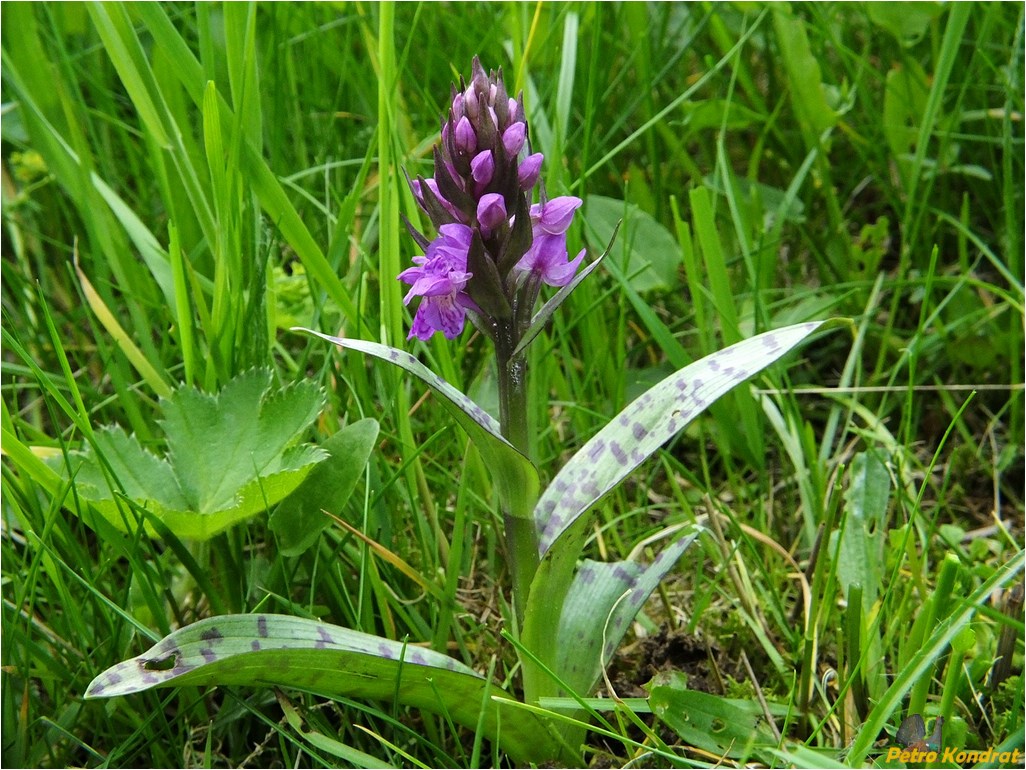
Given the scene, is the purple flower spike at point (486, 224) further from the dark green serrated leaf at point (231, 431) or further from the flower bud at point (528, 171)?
the dark green serrated leaf at point (231, 431)

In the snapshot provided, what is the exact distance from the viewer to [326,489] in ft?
5.34

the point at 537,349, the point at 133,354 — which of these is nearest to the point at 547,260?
the point at 537,349

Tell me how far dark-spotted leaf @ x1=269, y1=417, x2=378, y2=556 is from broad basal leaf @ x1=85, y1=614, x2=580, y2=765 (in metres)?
0.23

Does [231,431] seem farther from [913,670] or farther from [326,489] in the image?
[913,670]

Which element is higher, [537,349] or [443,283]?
[443,283]

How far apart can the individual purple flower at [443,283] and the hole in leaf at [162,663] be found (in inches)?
21.6

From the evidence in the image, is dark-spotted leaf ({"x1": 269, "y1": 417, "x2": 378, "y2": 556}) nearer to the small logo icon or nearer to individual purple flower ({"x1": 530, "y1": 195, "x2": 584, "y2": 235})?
individual purple flower ({"x1": 530, "y1": 195, "x2": 584, "y2": 235})

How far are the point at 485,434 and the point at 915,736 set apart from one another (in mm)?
720

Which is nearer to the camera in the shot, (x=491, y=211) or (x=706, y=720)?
(x=491, y=211)

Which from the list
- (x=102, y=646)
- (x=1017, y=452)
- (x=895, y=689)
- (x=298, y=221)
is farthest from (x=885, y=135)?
(x=102, y=646)

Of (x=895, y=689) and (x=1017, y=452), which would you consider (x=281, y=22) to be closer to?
(x=1017, y=452)

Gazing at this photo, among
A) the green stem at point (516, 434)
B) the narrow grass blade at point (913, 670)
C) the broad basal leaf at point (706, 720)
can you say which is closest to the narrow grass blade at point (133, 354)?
the green stem at point (516, 434)

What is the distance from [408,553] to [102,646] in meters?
0.55

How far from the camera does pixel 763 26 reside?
120 inches
